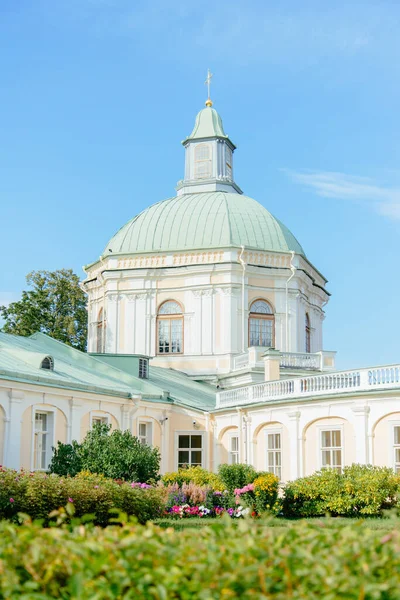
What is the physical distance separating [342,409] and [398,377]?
2224mm

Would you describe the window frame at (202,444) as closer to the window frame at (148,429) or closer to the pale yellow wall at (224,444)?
the pale yellow wall at (224,444)

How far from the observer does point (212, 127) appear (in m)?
47.9

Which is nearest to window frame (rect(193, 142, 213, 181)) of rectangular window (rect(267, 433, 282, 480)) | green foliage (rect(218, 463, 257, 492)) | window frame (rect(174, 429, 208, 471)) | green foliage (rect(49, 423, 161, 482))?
window frame (rect(174, 429, 208, 471))

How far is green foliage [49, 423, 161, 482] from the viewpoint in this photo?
23234mm

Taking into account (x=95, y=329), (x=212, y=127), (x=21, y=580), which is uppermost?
(x=212, y=127)

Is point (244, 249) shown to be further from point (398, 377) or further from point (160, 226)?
point (398, 377)

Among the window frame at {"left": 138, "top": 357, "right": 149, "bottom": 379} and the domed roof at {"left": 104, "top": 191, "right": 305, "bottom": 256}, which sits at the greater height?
Answer: the domed roof at {"left": 104, "top": 191, "right": 305, "bottom": 256}

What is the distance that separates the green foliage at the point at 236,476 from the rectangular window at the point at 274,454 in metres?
3.28

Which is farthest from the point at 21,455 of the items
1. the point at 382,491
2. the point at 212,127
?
the point at 212,127

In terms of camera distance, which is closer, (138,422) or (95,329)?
(138,422)

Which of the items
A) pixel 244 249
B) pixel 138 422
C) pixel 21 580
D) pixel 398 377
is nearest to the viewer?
pixel 21 580

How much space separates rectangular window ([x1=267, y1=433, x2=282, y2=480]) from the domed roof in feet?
47.2

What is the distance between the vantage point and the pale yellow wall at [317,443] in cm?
2527

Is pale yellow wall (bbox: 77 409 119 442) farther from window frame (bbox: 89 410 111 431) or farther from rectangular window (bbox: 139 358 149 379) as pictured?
rectangular window (bbox: 139 358 149 379)
